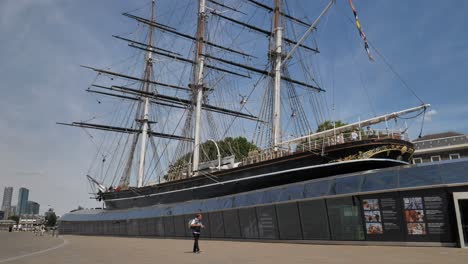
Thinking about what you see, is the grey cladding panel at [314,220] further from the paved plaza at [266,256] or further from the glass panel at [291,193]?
the paved plaza at [266,256]

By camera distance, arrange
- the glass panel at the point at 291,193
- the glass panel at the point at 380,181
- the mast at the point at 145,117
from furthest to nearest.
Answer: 1. the mast at the point at 145,117
2. the glass panel at the point at 291,193
3. the glass panel at the point at 380,181

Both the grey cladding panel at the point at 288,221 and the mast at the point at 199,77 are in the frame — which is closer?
the grey cladding panel at the point at 288,221

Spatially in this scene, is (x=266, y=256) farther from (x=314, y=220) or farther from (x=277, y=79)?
(x=277, y=79)

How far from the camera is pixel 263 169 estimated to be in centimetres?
2681

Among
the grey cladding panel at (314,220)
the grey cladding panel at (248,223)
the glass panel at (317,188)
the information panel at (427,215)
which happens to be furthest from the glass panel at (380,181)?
the grey cladding panel at (248,223)

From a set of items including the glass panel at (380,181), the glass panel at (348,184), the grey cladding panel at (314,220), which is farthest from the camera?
the grey cladding panel at (314,220)

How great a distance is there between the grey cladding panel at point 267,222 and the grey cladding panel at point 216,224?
3.66 metres

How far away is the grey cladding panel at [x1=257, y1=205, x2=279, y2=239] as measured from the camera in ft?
62.5

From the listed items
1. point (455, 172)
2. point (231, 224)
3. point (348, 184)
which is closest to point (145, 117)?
point (231, 224)

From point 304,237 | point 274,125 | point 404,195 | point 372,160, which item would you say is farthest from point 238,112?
point 404,195

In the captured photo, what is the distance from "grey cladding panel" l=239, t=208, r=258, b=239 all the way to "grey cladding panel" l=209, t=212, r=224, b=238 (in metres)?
1.96

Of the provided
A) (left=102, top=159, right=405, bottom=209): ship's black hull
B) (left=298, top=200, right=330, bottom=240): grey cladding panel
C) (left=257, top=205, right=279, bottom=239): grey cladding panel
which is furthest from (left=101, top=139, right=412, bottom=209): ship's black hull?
(left=298, top=200, right=330, bottom=240): grey cladding panel

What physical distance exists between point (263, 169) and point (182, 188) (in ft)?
38.6

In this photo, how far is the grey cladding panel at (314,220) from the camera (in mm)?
16359
